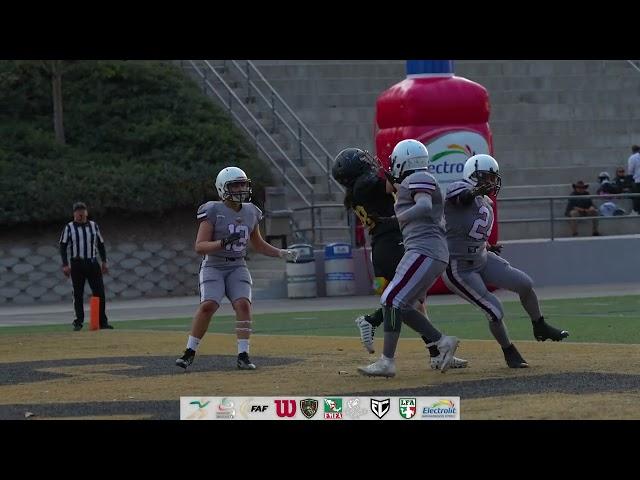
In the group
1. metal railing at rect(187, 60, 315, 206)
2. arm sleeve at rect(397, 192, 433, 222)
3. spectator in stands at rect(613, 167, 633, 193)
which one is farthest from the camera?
metal railing at rect(187, 60, 315, 206)

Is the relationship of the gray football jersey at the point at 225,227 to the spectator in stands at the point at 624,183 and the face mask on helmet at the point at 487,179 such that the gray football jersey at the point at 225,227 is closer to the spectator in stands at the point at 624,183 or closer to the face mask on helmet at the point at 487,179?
the face mask on helmet at the point at 487,179

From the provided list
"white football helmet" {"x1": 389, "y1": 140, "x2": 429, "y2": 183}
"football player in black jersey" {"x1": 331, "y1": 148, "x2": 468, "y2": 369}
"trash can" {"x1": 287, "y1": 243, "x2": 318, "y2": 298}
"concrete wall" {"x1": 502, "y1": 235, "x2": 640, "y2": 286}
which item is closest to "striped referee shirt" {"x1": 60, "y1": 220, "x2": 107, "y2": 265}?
"trash can" {"x1": 287, "y1": 243, "x2": 318, "y2": 298}

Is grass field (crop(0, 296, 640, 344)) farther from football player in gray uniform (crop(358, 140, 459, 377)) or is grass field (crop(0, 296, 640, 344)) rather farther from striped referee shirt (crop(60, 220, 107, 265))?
football player in gray uniform (crop(358, 140, 459, 377))

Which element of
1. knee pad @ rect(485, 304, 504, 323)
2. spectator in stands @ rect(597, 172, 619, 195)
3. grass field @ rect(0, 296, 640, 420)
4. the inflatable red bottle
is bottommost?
grass field @ rect(0, 296, 640, 420)

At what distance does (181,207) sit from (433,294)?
21.9ft

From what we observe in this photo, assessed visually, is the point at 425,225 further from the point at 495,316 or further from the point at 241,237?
the point at 241,237

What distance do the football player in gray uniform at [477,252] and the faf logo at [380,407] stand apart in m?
2.76

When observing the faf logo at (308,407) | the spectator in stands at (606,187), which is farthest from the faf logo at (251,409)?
the spectator in stands at (606,187)

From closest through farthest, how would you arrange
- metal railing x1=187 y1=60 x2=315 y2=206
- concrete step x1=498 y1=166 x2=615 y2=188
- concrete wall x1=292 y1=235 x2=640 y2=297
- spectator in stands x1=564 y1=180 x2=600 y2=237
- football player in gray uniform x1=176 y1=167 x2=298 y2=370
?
football player in gray uniform x1=176 y1=167 x2=298 y2=370 → concrete wall x1=292 y1=235 x2=640 y2=297 → spectator in stands x1=564 y1=180 x2=600 y2=237 → metal railing x1=187 y1=60 x2=315 y2=206 → concrete step x1=498 y1=166 x2=615 y2=188

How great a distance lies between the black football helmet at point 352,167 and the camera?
486 inches

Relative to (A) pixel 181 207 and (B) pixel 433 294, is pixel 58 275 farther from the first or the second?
(B) pixel 433 294

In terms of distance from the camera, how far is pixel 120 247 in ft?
92.8

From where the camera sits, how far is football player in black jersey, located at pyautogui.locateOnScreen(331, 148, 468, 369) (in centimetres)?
1230
